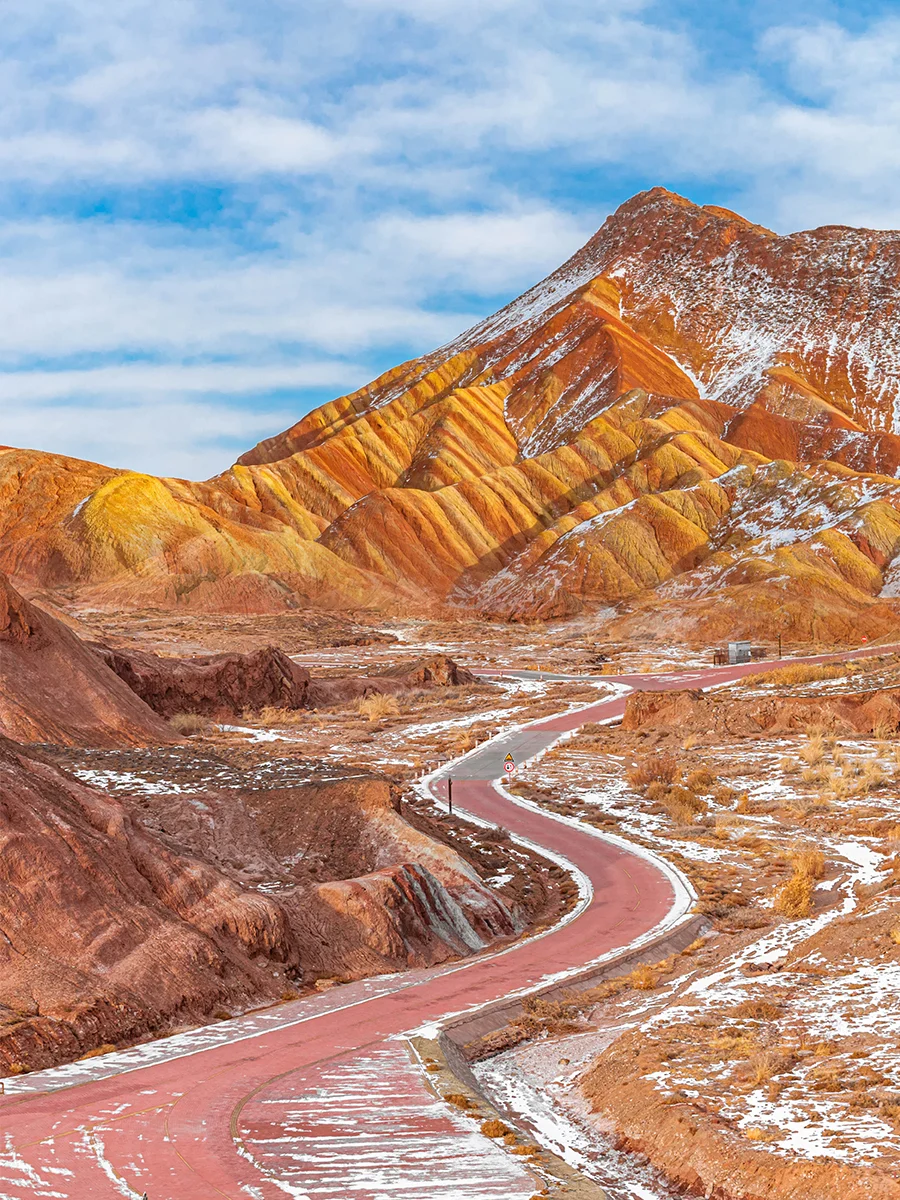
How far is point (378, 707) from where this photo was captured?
173 ft

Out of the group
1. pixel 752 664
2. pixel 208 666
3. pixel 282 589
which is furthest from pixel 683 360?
pixel 208 666

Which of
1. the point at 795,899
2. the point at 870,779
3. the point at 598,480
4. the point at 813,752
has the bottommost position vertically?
the point at 795,899

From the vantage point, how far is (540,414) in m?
138

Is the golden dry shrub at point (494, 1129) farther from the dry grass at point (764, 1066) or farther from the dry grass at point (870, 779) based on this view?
the dry grass at point (870, 779)

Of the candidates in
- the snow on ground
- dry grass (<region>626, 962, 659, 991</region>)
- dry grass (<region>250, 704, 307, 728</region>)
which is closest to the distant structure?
dry grass (<region>250, 704, 307, 728</region>)

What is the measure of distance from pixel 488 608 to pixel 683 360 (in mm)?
60644

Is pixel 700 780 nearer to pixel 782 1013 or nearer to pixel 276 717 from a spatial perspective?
pixel 276 717

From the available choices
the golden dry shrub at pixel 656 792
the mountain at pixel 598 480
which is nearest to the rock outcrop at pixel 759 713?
the golden dry shrub at pixel 656 792

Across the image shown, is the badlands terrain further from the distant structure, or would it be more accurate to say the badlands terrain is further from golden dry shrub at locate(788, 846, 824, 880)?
the distant structure

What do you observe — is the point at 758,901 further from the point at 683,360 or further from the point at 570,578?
the point at 683,360

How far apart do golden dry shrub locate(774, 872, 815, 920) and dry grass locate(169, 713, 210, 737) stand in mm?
25423

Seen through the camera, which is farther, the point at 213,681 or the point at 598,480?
the point at 598,480

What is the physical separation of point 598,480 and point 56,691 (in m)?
93.0

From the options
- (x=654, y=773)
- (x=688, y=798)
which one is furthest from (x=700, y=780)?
(x=688, y=798)
